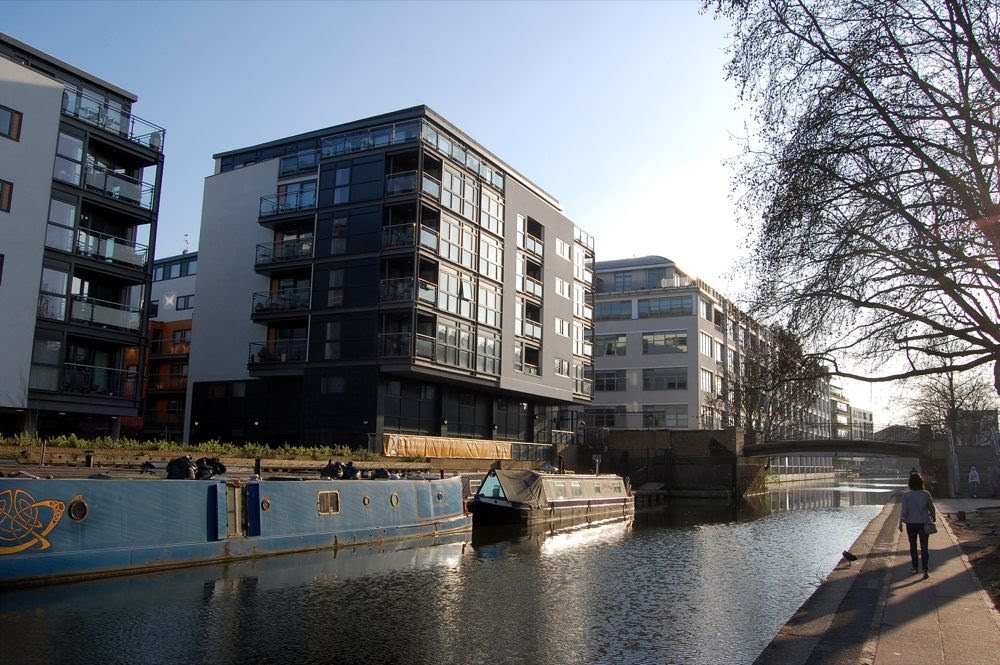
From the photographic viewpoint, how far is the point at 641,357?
77625 mm

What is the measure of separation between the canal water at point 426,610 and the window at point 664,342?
174 ft

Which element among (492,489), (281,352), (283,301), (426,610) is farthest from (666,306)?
(426,610)

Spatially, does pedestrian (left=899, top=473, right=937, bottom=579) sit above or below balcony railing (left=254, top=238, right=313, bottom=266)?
below

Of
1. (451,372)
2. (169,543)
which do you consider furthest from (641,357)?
(169,543)

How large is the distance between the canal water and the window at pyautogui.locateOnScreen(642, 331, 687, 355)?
53.0m

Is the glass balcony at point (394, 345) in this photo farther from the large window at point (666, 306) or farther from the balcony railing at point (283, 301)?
the large window at point (666, 306)

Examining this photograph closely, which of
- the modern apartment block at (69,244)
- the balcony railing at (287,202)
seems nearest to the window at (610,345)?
the balcony railing at (287,202)

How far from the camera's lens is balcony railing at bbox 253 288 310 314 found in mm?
42500

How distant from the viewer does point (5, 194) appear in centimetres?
3034

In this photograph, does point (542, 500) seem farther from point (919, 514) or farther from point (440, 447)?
point (919, 514)

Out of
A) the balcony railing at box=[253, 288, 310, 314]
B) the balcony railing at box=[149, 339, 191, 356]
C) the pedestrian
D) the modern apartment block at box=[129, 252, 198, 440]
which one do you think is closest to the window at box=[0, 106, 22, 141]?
the balcony railing at box=[253, 288, 310, 314]

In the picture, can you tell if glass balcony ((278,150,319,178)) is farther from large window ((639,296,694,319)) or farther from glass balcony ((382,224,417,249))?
large window ((639,296,694,319))

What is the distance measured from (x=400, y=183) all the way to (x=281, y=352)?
10.8m

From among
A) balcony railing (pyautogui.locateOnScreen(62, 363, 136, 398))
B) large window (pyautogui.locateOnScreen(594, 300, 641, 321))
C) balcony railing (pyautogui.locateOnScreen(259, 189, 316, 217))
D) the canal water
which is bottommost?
the canal water
